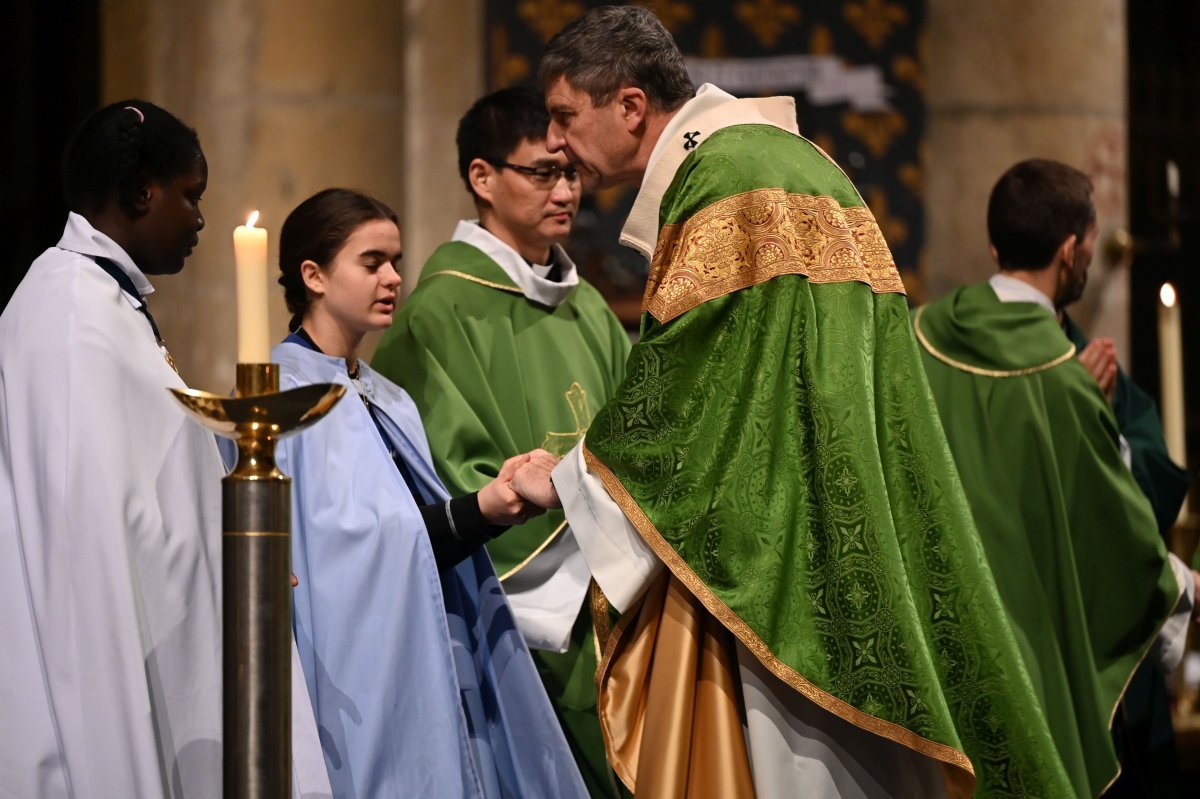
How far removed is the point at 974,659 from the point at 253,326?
138 cm

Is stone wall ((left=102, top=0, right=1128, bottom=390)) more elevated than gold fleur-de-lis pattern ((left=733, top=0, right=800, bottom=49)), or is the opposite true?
gold fleur-de-lis pattern ((left=733, top=0, right=800, bottom=49))

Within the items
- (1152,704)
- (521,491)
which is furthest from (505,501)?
(1152,704)

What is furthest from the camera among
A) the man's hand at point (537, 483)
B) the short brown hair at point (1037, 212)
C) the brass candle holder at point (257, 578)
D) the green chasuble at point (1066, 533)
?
the short brown hair at point (1037, 212)

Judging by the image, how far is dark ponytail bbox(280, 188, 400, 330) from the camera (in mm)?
3330

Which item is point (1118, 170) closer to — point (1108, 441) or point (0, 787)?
point (1108, 441)

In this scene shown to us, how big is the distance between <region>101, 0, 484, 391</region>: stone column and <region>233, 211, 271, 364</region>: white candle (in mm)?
3007

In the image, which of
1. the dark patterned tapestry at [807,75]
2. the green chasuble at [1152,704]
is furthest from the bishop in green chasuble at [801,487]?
the dark patterned tapestry at [807,75]

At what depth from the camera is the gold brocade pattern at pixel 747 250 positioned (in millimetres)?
2750

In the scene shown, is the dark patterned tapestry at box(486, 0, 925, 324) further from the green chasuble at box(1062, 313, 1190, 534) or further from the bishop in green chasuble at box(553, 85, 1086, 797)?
the bishop in green chasuble at box(553, 85, 1086, 797)

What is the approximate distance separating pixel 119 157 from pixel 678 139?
97 cm

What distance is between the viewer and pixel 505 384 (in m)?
3.90

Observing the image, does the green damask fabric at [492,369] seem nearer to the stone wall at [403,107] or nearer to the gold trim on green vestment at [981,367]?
the gold trim on green vestment at [981,367]

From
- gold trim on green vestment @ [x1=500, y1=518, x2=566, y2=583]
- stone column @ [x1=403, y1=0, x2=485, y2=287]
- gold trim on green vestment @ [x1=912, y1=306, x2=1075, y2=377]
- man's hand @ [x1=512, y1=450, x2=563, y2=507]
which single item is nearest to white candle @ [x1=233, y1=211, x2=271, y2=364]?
man's hand @ [x1=512, y1=450, x2=563, y2=507]

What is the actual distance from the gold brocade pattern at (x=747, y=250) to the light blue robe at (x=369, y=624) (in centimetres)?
67
